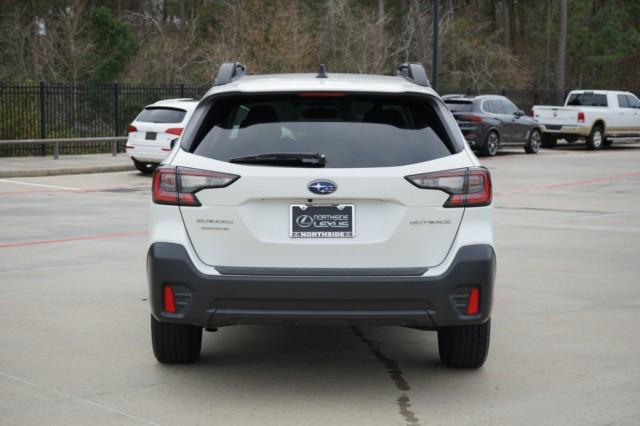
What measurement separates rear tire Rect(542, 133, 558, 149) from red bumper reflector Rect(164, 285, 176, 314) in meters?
31.0

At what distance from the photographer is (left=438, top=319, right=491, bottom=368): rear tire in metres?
6.22

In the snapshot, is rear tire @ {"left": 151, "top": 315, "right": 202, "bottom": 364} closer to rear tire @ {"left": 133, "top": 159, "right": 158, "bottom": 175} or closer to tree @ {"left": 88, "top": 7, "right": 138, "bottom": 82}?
rear tire @ {"left": 133, "top": 159, "right": 158, "bottom": 175}

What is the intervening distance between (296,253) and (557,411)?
62.0 inches

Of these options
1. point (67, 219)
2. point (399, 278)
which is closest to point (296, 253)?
point (399, 278)

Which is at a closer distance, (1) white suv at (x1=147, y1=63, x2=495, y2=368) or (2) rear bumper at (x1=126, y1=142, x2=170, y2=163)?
(1) white suv at (x1=147, y1=63, x2=495, y2=368)

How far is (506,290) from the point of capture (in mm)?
9242

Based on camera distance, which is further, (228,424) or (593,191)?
(593,191)

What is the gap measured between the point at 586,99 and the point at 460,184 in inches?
1244

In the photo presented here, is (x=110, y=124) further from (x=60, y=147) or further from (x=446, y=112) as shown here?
(x=446, y=112)

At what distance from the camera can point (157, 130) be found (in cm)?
2266

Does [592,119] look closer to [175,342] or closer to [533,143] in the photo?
[533,143]

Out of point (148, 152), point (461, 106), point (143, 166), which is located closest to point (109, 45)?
point (461, 106)

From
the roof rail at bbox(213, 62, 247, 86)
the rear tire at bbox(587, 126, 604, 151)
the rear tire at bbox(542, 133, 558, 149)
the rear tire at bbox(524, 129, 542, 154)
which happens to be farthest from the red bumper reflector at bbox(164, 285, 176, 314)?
the rear tire at bbox(542, 133, 558, 149)

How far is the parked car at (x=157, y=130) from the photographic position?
22.6 meters
